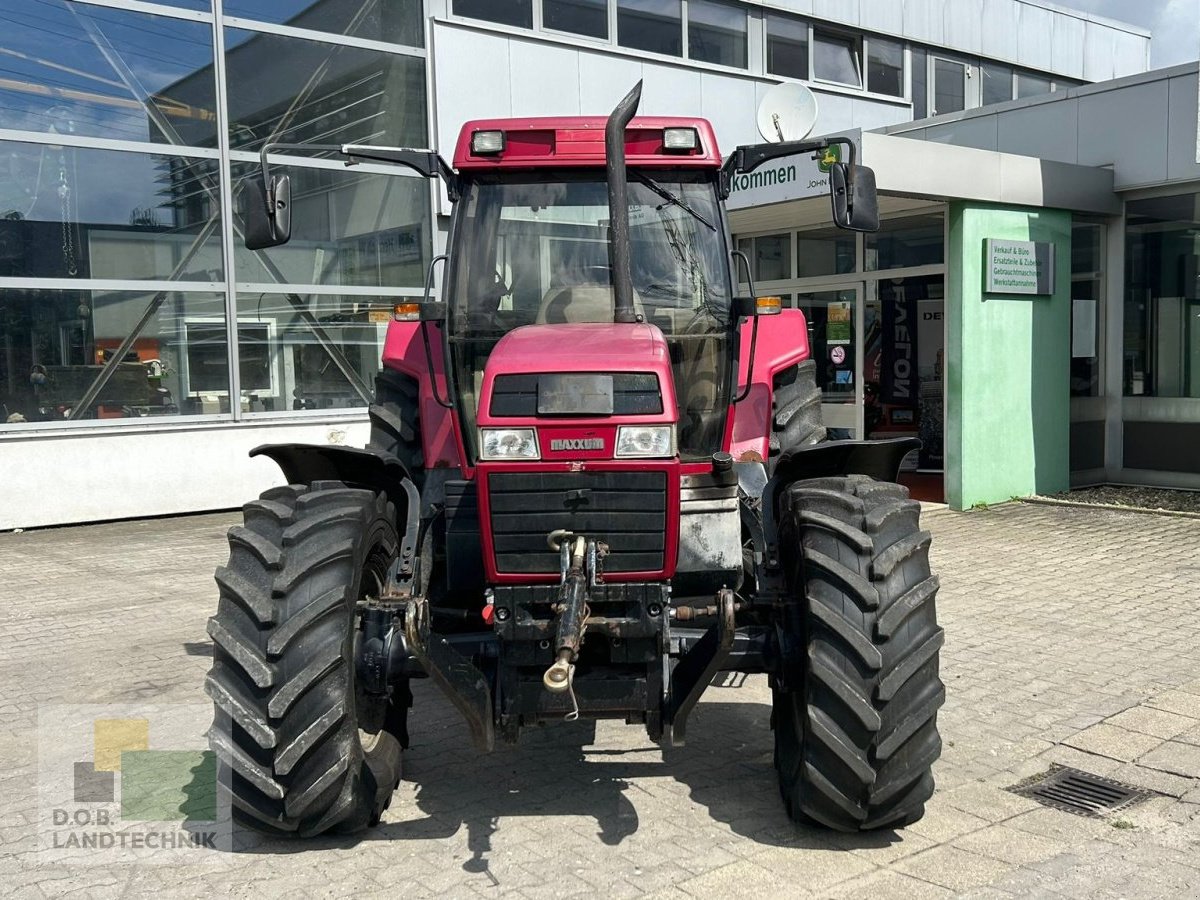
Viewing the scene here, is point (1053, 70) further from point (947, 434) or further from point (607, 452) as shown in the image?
point (607, 452)

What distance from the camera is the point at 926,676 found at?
12.7ft

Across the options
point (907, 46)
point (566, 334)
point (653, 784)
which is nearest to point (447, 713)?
point (653, 784)

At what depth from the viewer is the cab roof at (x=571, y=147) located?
4.89 metres

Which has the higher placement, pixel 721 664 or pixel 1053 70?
pixel 1053 70

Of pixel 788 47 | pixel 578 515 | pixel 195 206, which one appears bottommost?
pixel 578 515

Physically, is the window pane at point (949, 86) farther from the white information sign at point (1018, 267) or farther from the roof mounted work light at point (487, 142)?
the roof mounted work light at point (487, 142)

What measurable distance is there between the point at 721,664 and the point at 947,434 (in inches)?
320

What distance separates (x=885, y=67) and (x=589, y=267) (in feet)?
49.7

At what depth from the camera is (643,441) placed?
3799 millimetres

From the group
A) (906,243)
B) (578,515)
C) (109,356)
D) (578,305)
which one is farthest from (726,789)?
(109,356)

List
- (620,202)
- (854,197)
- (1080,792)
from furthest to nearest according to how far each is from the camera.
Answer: (854,197), (1080,792), (620,202)

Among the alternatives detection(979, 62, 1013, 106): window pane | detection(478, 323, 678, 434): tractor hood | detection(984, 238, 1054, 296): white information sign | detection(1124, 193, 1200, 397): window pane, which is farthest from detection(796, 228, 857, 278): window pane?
detection(478, 323, 678, 434): tractor hood

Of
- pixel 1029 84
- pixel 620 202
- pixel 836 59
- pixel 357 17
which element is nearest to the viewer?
pixel 620 202

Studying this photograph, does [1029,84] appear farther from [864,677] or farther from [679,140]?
[864,677]
